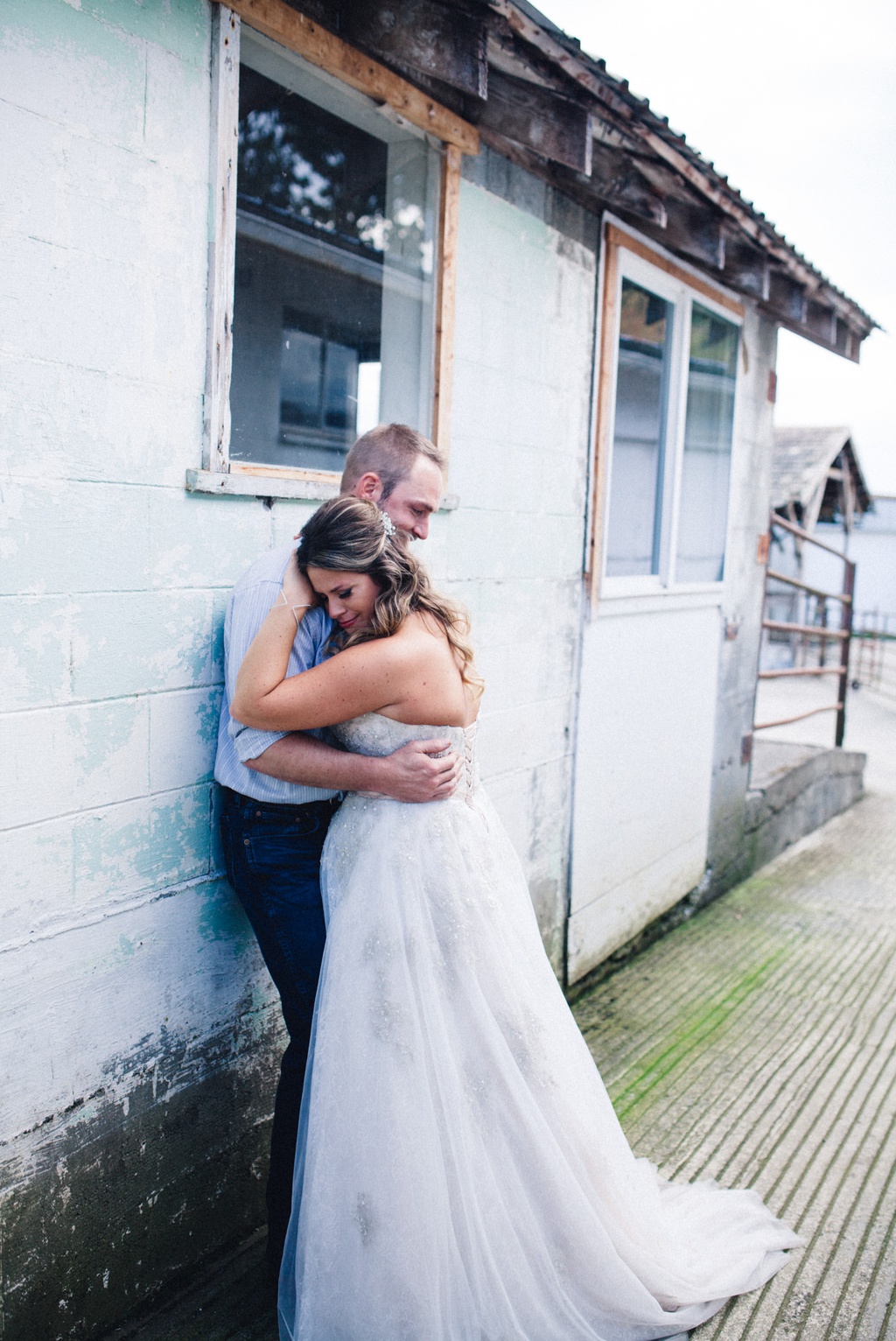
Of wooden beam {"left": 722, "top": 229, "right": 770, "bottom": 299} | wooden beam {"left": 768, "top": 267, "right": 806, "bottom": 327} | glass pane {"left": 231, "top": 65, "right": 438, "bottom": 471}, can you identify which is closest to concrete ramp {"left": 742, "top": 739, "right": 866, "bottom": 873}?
wooden beam {"left": 768, "top": 267, "right": 806, "bottom": 327}

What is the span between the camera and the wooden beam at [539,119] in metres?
3.24

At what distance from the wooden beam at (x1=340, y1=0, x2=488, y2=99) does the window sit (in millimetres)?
1566

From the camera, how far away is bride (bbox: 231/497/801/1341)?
7.06ft

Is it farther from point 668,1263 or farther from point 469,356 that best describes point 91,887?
point 469,356

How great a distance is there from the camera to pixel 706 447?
555 cm

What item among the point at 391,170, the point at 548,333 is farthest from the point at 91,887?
the point at 548,333

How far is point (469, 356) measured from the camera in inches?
135

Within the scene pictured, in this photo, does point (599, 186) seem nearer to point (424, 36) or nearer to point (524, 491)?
point (524, 491)

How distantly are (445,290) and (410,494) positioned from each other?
106 cm

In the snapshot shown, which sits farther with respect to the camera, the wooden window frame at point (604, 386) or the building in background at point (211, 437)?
the wooden window frame at point (604, 386)

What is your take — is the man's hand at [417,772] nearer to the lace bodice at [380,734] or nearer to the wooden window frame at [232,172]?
the lace bodice at [380,734]

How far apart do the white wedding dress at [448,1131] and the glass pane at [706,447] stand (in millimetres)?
3381

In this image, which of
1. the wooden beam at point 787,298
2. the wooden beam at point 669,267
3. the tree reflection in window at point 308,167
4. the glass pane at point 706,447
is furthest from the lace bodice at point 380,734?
the wooden beam at point 787,298

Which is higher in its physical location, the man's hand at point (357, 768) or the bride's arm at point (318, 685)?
the bride's arm at point (318, 685)
